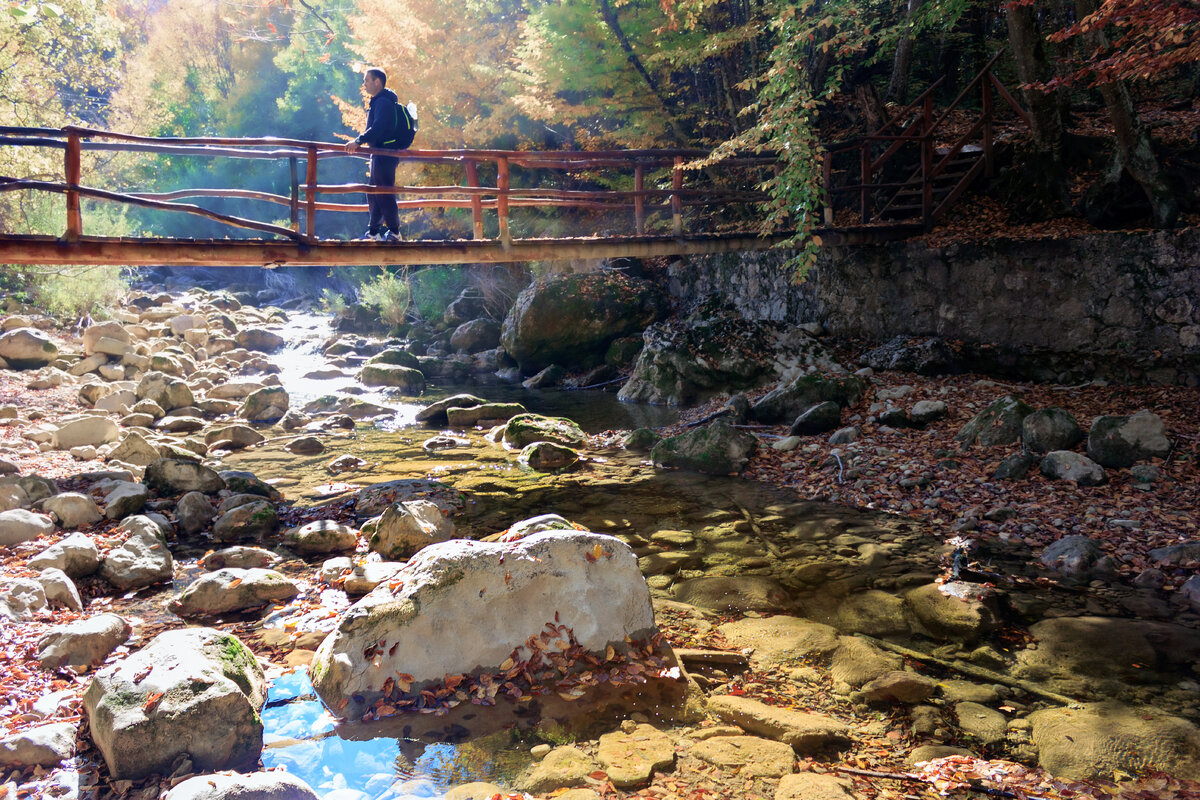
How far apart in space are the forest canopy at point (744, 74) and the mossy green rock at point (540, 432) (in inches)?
154

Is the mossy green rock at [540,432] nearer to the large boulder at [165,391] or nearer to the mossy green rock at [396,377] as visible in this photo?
the mossy green rock at [396,377]

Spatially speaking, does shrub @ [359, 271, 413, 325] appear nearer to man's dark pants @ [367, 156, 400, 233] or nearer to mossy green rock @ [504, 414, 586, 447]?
mossy green rock @ [504, 414, 586, 447]

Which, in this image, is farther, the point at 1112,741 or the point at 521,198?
the point at 521,198

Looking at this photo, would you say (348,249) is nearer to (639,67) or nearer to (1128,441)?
(1128,441)

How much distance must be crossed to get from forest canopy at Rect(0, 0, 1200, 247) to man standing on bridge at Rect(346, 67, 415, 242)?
3.70 meters

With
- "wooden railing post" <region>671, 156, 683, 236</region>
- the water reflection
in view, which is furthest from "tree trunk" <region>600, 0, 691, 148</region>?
the water reflection

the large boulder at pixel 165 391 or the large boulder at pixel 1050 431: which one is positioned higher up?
the large boulder at pixel 1050 431

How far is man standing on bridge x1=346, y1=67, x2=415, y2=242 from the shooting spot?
28.9ft

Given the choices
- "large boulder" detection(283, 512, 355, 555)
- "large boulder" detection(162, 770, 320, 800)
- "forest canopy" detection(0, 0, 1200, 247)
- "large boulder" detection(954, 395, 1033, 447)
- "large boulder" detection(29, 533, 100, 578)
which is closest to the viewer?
"large boulder" detection(162, 770, 320, 800)

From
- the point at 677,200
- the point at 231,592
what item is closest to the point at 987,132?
the point at 677,200

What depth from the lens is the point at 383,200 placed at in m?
9.34

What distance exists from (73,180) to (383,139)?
318 cm

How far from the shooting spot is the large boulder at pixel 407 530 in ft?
20.7

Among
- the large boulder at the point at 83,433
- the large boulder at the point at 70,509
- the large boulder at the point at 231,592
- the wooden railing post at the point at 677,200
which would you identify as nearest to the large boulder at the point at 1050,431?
the wooden railing post at the point at 677,200
